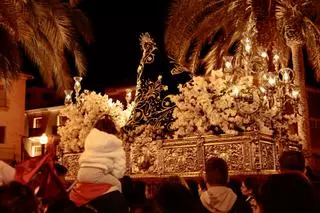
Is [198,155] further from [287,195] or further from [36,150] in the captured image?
[36,150]

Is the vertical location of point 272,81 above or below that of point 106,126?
above

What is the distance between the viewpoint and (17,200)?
325 cm

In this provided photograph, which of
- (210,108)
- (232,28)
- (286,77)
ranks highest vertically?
(232,28)

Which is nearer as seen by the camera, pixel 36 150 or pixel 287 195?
pixel 287 195

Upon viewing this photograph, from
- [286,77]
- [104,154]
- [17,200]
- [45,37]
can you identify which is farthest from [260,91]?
[45,37]

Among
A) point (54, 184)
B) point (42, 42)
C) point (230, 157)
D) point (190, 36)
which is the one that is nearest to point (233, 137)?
point (230, 157)

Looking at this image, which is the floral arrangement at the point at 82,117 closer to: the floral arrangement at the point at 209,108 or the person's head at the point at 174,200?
the floral arrangement at the point at 209,108

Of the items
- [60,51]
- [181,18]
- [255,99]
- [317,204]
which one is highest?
[181,18]

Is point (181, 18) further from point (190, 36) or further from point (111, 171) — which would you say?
point (111, 171)

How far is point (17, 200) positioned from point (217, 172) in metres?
2.60

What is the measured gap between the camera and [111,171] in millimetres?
4902

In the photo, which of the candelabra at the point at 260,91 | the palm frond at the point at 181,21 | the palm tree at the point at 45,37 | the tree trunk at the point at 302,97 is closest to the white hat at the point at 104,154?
the candelabra at the point at 260,91

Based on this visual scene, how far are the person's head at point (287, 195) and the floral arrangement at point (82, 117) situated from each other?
7.85m

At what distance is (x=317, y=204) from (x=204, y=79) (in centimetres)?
617
